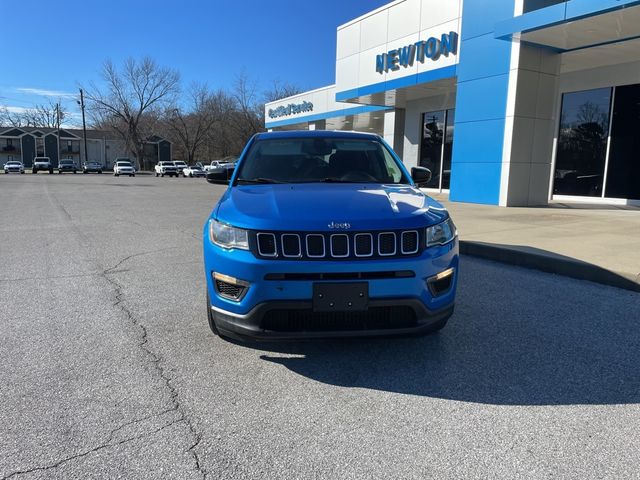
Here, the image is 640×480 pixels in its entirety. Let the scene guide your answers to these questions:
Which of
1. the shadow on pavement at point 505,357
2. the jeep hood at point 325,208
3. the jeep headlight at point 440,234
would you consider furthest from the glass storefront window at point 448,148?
the jeep headlight at point 440,234

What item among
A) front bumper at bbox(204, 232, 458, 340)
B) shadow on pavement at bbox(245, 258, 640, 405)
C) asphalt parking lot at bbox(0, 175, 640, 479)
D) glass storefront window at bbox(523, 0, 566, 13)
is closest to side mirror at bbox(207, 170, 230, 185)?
asphalt parking lot at bbox(0, 175, 640, 479)

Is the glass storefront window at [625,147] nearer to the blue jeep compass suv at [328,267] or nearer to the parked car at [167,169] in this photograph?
the blue jeep compass suv at [328,267]

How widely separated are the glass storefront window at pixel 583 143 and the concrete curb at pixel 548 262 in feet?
32.5

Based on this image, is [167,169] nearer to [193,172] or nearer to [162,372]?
[193,172]

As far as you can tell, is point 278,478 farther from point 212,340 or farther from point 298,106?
point 298,106

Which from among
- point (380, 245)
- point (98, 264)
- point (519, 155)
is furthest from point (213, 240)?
point (519, 155)

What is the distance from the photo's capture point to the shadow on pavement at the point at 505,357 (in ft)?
10.3

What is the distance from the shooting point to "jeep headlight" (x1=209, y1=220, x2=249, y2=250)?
318cm

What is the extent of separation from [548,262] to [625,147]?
10501mm

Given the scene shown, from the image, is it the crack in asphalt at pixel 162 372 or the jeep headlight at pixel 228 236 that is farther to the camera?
the jeep headlight at pixel 228 236

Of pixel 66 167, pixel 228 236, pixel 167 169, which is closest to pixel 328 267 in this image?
pixel 228 236

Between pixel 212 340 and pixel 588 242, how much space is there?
639 centimetres

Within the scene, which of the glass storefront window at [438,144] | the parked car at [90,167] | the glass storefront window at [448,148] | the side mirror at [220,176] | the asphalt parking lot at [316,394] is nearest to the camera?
the asphalt parking lot at [316,394]

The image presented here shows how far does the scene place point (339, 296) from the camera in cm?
303
